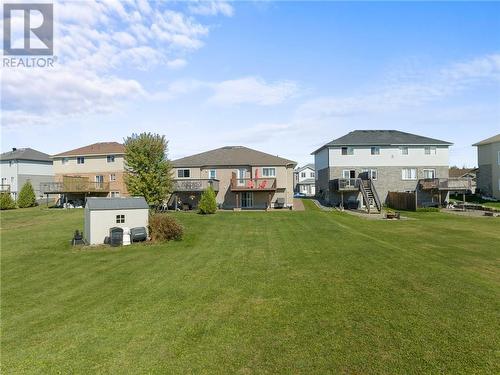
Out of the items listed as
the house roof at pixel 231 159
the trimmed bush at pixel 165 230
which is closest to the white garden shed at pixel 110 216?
the trimmed bush at pixel 165 230

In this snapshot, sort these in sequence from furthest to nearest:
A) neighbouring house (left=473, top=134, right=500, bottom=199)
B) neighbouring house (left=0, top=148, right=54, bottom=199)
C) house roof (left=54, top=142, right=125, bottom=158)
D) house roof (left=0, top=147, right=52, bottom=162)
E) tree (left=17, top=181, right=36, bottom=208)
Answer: house roof (left=0, top=147, right=52, bottom=162) < neighbouring house (left=0, top=148, right=54, bottom=199) < neighbouring house (left=473, top=134, right=500, bottom=199) < house roof (left=54, top=142, right=125, bottom=158) < tree (left=17, top=181, right=36, bottom=208)

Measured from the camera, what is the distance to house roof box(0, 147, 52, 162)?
183ft

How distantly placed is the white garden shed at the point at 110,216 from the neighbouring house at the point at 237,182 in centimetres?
1757

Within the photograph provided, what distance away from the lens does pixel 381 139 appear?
44.4 meters

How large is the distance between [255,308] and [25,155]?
60.9 m

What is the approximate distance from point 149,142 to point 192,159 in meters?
12.2

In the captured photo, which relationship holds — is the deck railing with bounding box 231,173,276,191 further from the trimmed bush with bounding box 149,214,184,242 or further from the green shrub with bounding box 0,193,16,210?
the green shrub with bounding box 0,193,16,210

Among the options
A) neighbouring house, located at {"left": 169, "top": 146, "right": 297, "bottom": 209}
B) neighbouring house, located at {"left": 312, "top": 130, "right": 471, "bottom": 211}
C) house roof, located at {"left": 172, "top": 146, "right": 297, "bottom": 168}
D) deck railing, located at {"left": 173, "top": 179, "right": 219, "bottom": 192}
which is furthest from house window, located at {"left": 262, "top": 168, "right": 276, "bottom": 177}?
neighbouring house, located at {"left": 312, "top": 130, "right": 471, "bottom": 211}

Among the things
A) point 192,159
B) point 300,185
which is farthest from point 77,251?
point 300,185

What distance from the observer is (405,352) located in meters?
6.88

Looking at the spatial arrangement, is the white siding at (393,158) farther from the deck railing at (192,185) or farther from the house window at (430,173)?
the deck railing at (192,185)

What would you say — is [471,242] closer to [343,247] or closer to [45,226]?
[343,247]

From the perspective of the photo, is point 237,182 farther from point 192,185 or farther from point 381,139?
point 381,139

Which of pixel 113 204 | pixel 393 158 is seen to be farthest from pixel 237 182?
pixel 113 204
